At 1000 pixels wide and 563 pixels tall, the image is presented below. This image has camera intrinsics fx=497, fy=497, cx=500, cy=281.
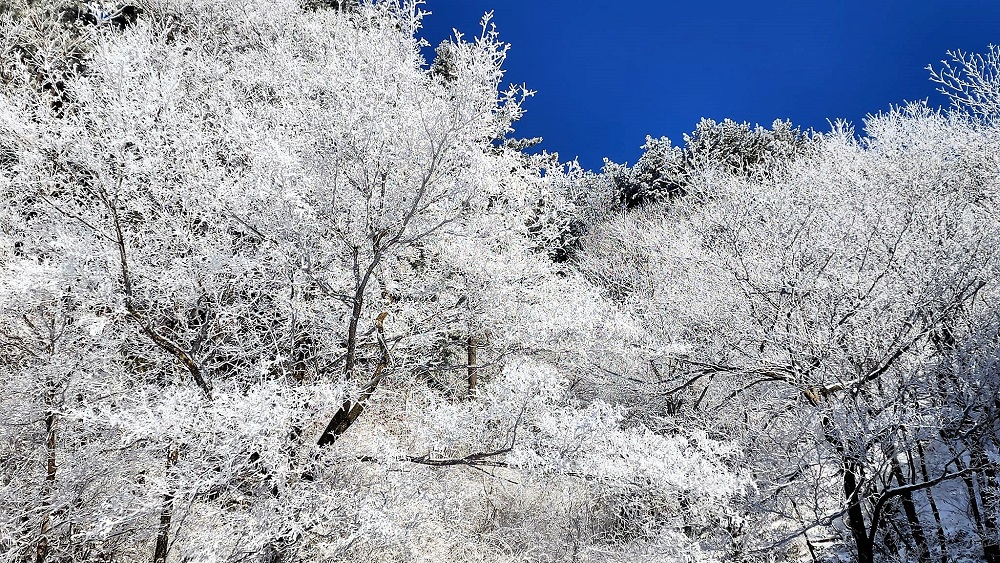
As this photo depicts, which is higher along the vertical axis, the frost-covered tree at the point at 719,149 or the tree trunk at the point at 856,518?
Answer: the frost-covered tree at the point at 719,149

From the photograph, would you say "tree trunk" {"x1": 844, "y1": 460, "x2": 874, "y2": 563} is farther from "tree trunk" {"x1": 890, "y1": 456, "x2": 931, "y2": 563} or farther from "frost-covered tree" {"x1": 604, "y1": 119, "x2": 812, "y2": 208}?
"frost-covered tree" {"x1": 604, "y1": 119, "x2": 812, "y2": 208}

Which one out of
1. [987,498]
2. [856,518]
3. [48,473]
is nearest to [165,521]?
[48,473]

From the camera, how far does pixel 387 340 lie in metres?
6.00

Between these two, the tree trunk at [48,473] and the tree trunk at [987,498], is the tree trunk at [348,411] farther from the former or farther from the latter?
the tree trunk at [987,498]

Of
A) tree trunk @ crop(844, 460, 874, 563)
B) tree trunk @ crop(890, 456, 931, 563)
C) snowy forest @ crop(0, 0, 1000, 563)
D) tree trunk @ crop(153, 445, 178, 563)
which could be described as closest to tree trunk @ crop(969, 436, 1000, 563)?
snowy forest @ crop(0, 0, 1000, 563)

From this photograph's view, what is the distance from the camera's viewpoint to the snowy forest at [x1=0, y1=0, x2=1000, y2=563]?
425 centimetres

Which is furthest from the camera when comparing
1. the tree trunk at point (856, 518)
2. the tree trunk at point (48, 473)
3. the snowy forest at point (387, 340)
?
the tree trunk at point (856, 518)

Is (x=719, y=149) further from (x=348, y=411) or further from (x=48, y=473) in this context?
(x=48, y=473)

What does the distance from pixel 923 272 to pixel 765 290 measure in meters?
1.79

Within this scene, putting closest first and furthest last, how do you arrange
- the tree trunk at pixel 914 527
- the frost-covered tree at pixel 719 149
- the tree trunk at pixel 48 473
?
the tree trunk at pixel 48 473, the tree trunk at pixel 914 527, the frost-covered tree at pixel 719 149

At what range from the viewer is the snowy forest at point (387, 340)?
13.9 ft

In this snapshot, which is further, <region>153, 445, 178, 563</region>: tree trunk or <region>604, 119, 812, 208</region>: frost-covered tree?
<region>604, 119, 812, 208</region>: frost-covered tree

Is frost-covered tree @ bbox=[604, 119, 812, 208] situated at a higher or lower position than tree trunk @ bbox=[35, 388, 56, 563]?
higher

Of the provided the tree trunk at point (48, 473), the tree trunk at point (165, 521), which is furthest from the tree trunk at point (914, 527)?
the tree trunk at point (48, 473)
